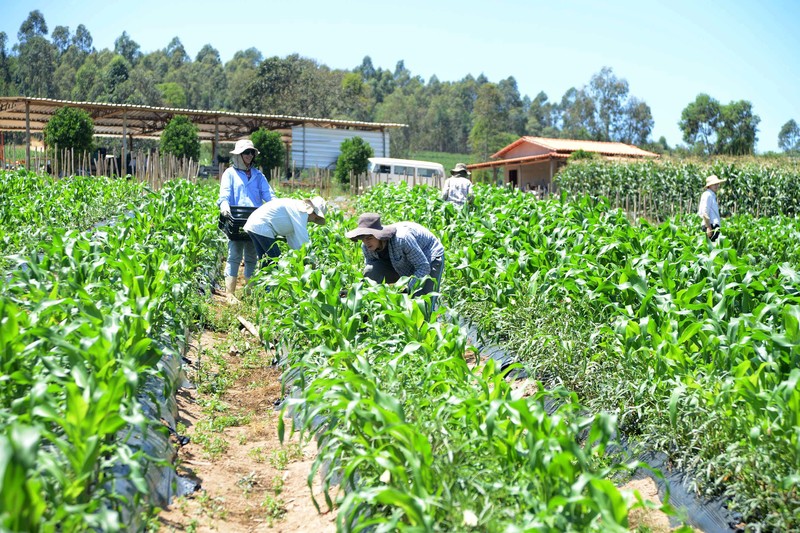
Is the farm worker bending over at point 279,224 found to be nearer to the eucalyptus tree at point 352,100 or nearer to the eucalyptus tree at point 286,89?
the eucalyptus tree at point 286,89

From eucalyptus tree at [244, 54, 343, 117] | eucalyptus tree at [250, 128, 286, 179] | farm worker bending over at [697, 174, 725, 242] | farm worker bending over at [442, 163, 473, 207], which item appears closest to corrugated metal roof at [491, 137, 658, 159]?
eucalyptus tree at [250, 128, 286, 179]

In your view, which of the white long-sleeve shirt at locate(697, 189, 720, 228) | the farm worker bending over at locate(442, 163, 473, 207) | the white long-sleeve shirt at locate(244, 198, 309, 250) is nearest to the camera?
the white long-sleeve shirt at locate(244, 198, 309, 250)

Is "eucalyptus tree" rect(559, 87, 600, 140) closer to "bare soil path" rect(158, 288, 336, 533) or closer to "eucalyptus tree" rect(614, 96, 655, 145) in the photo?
"eucalyptus tree" rect(614, 96, 655, 145)

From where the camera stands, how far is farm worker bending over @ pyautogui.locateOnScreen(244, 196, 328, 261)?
780 centimetres

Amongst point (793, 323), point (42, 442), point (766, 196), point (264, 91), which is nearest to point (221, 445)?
point (42, 442)

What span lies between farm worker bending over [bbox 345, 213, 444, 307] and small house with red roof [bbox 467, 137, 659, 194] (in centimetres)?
3042

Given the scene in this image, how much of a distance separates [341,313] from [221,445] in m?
1.10

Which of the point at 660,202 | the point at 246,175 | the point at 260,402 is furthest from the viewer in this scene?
the point at 660,202

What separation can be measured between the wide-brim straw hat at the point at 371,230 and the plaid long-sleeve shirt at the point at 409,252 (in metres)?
0.12

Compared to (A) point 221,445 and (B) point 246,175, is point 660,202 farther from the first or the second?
(A) point 221,445

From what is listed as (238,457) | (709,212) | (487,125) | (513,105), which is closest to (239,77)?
(487,125)

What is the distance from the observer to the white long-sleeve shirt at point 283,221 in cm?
780

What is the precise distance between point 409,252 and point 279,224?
227 cm

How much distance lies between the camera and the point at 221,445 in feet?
15.8
